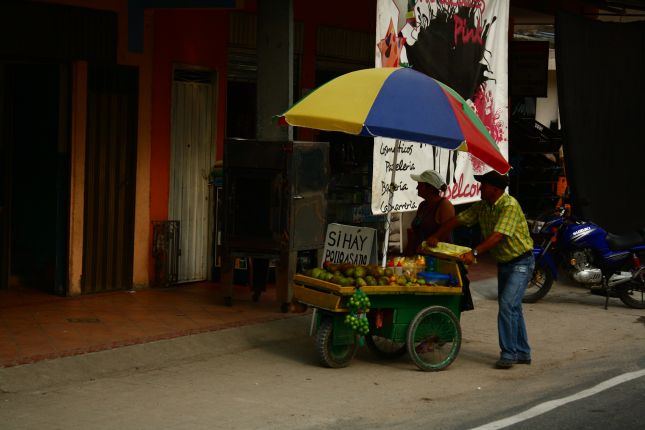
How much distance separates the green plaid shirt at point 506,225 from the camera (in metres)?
10.1

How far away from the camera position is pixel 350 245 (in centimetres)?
1120

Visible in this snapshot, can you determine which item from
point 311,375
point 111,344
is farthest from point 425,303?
point 111,344

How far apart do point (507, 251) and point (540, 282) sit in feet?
14.5

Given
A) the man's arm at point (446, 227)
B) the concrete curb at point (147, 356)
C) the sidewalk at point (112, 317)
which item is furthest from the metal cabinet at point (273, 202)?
the man's arm at point (446, 227)

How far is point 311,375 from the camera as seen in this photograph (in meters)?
9.81

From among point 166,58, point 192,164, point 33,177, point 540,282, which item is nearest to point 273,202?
point 192,164

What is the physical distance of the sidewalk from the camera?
399 inches

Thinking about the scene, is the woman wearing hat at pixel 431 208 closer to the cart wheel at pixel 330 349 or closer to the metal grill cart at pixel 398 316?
the metal grill cart at pixel 398 316

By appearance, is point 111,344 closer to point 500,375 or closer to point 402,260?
point 402,260

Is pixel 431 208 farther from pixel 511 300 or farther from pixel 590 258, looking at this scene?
pixel 590 258

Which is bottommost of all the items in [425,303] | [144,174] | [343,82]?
[425,303]

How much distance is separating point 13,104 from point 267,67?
2.99 m

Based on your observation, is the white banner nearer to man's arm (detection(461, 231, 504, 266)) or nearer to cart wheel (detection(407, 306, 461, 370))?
man's arm (detection(461, 231, 504, 266))

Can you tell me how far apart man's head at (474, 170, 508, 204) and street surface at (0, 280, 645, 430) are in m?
1.58
